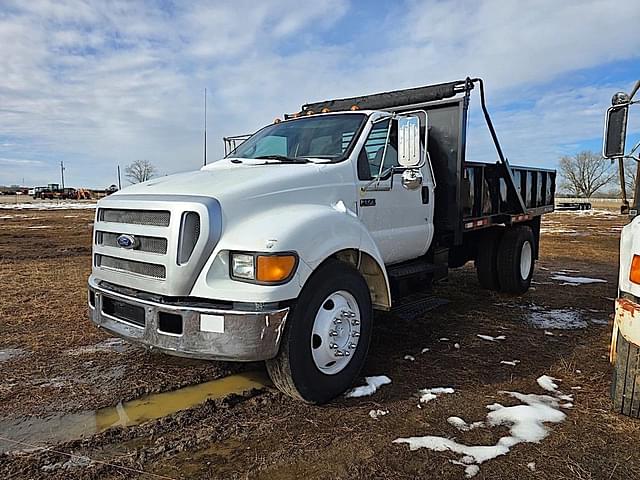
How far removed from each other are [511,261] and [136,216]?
17.6 ft

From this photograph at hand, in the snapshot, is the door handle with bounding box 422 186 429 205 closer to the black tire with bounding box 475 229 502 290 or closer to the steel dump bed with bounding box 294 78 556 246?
the steel dump bed with bounding box 294 78 556 246

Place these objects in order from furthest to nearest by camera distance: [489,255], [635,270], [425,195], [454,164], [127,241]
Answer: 1. [489,255]
2. [454,164]
3. [425,195]
4. [127,241]
5. [635,270]

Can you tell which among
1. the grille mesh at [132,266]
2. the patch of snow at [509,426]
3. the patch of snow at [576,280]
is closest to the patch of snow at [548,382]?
the patch of snow at [509,426]

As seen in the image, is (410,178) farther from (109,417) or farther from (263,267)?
(109,417)


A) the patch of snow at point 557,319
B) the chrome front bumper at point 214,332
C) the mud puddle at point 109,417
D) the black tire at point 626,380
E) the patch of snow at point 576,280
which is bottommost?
the mud puddle at point 109,417

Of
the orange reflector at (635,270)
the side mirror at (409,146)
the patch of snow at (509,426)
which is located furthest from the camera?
the side mirror at (409,146)

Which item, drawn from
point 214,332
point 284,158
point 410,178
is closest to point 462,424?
point 214,332

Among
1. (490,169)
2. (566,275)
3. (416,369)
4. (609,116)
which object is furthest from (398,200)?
(566,275)

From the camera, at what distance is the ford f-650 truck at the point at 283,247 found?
3.12 m

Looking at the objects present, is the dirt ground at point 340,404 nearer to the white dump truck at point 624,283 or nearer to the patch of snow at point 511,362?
the patch of snow at point 511,362

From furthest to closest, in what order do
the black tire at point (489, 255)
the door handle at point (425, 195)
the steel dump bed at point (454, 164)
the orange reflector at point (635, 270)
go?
1. the black tire at point (489, 255)
2. the steel dump bed at point (454, 164)
3. the door handle at point (425, 195)
4. the orange reflector at point (635, 270)

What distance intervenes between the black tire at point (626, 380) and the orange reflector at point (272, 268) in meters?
2.16

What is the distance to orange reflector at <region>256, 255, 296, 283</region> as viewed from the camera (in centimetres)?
307

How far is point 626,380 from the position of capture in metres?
3.29
